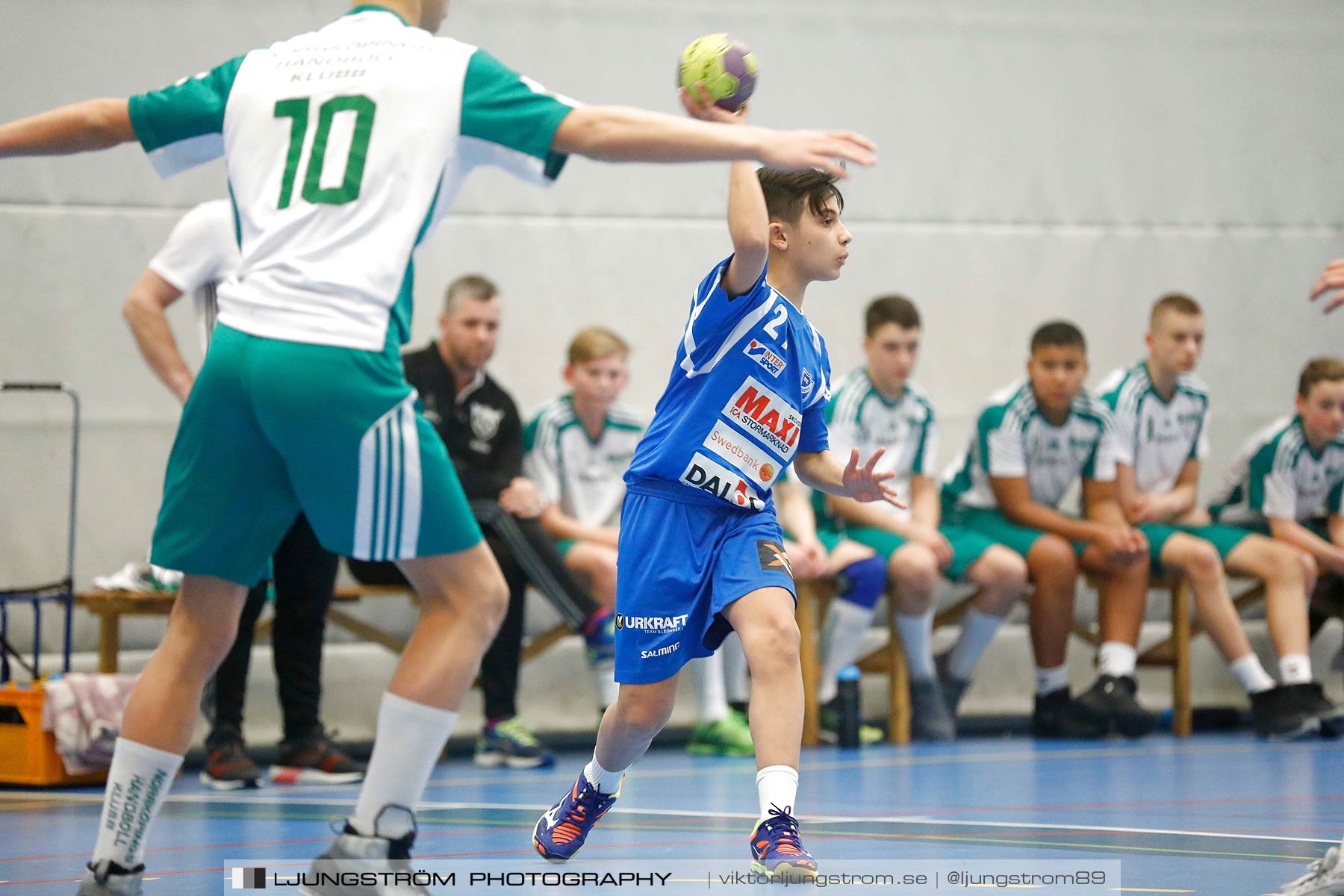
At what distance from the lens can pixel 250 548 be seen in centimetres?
302

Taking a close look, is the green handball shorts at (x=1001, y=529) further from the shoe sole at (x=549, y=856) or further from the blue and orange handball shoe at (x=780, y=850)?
the blue and orange handball shoe at (x=780, y=850)

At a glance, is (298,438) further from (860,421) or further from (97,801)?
(860,421)

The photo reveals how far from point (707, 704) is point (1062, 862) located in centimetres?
363

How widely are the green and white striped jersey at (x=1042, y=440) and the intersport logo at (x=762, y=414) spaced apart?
416 centimetres

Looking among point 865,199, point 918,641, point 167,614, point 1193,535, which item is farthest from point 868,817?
point 865,199

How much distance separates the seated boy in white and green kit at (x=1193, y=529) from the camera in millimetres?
7508

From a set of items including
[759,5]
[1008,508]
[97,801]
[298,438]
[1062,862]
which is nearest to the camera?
[298,438]

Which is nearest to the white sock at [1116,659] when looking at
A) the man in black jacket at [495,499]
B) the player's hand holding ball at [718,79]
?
the man in black jacket at [495,499]

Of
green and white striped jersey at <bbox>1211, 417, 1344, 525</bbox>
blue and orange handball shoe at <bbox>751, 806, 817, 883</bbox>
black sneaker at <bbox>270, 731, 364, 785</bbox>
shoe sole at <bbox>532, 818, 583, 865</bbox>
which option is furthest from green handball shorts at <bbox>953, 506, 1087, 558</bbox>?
blue and orange handball shoe at <bbox>751, 806, 817, 883</bbox>

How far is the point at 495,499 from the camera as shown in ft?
22.5

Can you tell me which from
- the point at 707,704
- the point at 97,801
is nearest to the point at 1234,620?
the point at 707,704

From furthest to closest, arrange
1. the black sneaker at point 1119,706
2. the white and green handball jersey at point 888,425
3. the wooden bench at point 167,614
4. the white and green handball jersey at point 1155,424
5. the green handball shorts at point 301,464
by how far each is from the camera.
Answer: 1. the white and green handball jersey at point 1155,424
2. the white and green handball jersey at point 888,425
3. the black sneaker at point 1119,706
4. the wooden bench at point 167,614
5. the green handball shorts at point 301,464

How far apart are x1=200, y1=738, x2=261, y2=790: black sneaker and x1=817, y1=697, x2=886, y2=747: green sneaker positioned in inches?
108

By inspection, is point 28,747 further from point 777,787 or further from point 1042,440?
point 1042,440
